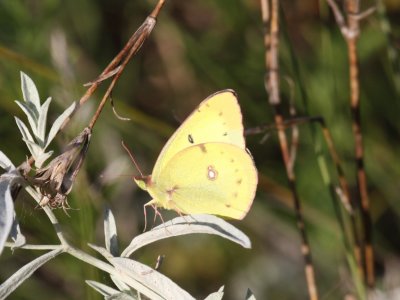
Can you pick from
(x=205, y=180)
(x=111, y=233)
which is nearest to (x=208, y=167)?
(x=205, y=180)

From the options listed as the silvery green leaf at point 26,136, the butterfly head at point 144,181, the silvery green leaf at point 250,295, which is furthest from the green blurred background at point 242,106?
the silvery green leaf at point 250,295

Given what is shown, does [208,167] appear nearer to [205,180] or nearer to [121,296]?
[205,180]

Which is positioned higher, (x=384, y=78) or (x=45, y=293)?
(x=384, y=78)

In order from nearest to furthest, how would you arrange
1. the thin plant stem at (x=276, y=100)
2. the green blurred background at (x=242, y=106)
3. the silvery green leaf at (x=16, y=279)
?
the silvery green leaf at (x=16, y=279) < the thin plant stem at (x=276, y=100) < the green blurred background at (x=242, y=106)

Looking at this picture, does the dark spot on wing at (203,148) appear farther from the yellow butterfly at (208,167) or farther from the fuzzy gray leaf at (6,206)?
the fuzzy gray leaf at (6,206)

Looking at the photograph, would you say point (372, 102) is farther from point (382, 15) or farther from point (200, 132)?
point (200, 132)

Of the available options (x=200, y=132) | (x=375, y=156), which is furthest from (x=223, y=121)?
(x=375, y=156)
